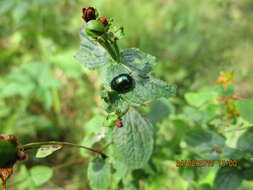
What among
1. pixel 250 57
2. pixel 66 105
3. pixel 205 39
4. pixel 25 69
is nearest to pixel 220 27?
pixel 205 39

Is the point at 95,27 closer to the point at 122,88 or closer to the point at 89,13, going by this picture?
the point at 89,13

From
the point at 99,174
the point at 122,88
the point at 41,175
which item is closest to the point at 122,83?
the point at 122,88

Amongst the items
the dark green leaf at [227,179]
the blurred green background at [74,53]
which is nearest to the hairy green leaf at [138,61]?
the dark green leaf at [227,179]

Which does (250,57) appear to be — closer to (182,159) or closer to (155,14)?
(155,14)

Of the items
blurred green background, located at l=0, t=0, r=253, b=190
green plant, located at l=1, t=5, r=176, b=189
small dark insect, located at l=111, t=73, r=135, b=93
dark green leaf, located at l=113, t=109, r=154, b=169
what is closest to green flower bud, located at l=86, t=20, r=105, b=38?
green plant, located at l=1, t=5, r=176, b=189

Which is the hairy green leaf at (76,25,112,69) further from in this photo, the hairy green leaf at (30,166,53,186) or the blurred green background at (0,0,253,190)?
the blurred green background at (0,0,253,190)

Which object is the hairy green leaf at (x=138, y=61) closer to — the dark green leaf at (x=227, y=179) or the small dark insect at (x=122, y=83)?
the small dark insect at (x=122, y=83)
